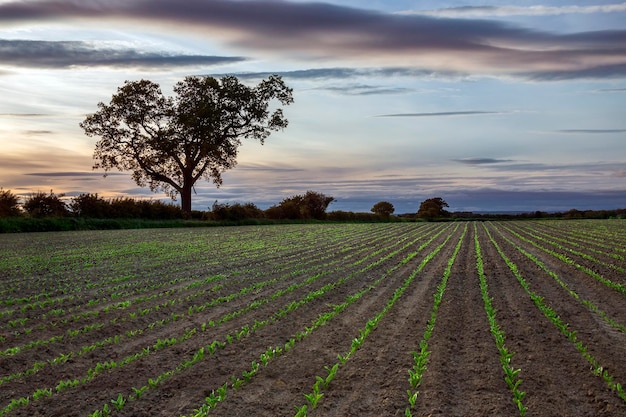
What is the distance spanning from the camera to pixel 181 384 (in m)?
6.44

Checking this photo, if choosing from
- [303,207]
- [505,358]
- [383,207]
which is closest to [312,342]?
[505,358]

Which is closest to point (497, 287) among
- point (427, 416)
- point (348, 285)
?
point (348, 285)

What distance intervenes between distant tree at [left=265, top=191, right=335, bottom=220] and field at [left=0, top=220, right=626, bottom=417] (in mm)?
47684

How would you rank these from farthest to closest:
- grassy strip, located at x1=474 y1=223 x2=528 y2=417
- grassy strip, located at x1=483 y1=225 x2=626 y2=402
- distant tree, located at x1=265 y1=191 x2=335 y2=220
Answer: distant tree, located at x1=265 y1=191 x2=335 y2=220, grassy strip, located at x1=483 y1=225 x2=626 y2=402, grassy strip, located at x1=474 y1=223 x2=528 y2=417

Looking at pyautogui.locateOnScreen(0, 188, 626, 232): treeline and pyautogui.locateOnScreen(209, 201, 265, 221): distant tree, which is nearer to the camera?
pyautogui.locateOnScreen(0, 188, 626, 232): treeline

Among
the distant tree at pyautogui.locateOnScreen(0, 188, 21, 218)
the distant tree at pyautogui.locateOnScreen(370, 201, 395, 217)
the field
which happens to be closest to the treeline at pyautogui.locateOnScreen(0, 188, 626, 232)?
the distant tree at pyautogui.locateOnScreen(0, 188, 21, 218)

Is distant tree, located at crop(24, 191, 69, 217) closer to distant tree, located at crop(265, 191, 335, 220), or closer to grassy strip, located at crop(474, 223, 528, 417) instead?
distant tree, located at crop(265, 191, 335, 220)

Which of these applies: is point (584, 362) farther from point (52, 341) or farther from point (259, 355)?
point (52, 341)

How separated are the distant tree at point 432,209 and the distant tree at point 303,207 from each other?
62.0 feet

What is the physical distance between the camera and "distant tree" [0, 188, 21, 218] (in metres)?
39.2

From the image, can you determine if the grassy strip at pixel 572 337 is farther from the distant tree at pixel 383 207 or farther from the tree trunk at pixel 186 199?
the distant tree at pixel 383 207

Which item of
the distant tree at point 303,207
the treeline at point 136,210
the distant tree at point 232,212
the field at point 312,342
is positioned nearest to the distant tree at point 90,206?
the treeline at point 136,210

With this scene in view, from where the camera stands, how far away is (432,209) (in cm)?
8938

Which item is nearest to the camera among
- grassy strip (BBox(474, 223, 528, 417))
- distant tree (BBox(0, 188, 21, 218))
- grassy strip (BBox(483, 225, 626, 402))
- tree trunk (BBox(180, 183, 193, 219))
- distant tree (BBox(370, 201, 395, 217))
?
grassy strip (BBox(474, 223, 528, 417))
